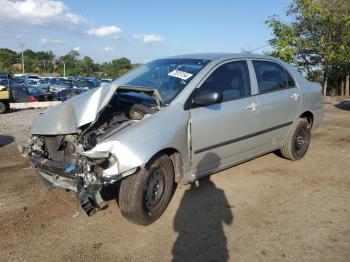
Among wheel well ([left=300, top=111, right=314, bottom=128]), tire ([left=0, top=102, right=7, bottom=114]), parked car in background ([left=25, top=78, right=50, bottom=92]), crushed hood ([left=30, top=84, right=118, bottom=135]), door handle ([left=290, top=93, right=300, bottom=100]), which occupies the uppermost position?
door handle ([left=290, top=93, right=300, bottom=100])

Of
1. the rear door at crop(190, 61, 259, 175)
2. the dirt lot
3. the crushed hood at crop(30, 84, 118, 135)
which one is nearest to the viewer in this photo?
the dirt lot

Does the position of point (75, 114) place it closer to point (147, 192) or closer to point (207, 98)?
point (147, 192)

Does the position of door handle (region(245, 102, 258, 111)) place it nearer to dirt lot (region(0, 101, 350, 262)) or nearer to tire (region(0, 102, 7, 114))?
dirt lot (region(0, 101, 350, 262))

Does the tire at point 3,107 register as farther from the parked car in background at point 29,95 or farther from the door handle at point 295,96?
the door handle at point 295,96

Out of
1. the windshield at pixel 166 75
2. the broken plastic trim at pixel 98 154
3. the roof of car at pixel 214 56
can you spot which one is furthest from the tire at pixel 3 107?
the broken plastic trim at pixel 98 154

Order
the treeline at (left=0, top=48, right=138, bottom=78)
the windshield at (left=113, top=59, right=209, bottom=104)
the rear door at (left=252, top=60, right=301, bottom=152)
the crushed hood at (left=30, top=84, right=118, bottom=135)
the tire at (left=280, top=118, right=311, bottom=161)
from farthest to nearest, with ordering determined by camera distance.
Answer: the treeline at (left=0, top=48, right=138, bottom=78)
the tire at (left=280, top=118, right=311, bottom=161)
the rear door at (left=252, top=60, right=301, bottom=152)
the windshield at (left=113, top=59, right=209, bottom=104)
the crushed hood at (left=30, top=84, right=118, bottom=135)

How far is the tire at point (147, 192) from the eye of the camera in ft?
12.3

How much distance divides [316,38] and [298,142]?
1397 centimetres

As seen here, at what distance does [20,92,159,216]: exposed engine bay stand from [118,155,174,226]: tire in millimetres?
244

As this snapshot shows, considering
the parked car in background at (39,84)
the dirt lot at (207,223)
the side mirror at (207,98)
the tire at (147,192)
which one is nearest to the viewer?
the dirt lot at (207,223)

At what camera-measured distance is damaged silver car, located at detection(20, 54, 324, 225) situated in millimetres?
3676

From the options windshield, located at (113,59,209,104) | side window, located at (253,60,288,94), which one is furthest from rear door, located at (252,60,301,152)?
windshield, located at (113,59,209,104)

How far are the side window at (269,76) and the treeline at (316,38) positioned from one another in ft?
34.9

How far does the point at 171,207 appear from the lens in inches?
174
